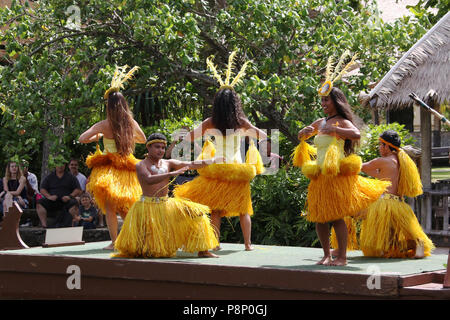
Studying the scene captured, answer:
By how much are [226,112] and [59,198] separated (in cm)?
440

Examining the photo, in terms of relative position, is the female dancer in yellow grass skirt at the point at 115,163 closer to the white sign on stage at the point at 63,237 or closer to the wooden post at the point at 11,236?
the white sign on stage at the point at 63,237

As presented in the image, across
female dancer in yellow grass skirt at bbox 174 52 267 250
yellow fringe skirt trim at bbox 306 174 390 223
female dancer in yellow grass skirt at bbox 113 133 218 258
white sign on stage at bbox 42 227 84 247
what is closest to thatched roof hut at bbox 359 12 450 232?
female dancer in yellow grass skirt at bbox 174 52 267 250

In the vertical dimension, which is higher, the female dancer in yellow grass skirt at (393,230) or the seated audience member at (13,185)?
the seated audience member at (13,185)

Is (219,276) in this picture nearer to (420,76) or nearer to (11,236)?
(11,236)

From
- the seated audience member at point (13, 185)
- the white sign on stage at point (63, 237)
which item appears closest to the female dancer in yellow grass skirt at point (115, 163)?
the white sign on stage at point (63, 237)

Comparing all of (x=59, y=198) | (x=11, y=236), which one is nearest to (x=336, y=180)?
(x=11, y=236)

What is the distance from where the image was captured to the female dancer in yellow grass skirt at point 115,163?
6355mm

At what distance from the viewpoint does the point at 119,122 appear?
641 cm

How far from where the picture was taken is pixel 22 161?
915 cm

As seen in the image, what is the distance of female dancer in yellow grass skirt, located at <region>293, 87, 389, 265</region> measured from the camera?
5.05m

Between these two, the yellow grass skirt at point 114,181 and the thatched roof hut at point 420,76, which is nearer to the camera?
the yellow grass skirt at point 114,181

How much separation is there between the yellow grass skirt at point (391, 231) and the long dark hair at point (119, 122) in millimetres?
2283
